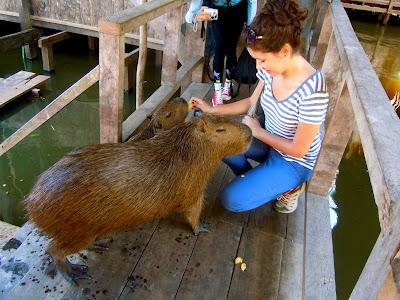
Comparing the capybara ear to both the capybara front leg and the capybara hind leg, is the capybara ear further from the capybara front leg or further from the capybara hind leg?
the capybara hind leg

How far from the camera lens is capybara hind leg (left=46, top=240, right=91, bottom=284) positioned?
1.84m

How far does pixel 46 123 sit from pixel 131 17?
4288mm

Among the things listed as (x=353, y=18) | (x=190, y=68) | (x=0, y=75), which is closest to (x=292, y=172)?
(x=190, y=68)

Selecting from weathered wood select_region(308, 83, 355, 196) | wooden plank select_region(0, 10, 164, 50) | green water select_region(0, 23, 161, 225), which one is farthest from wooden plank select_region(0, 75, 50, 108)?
weathered wood select_region(308, 83, 355, 196)

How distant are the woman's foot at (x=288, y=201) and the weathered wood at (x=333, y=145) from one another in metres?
0.12

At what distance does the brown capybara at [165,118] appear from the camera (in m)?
2.62

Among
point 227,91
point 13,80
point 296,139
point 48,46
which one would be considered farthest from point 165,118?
point 48,46

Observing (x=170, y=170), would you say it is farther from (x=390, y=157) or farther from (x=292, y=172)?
(x=390, y=157)

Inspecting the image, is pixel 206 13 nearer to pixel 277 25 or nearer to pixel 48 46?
pixel 277 25

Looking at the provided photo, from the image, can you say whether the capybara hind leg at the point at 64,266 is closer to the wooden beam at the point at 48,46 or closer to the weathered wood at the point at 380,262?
the weathered wood at the point at 380,262

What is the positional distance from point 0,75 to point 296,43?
7.06 metres

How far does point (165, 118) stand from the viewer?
8.82ft

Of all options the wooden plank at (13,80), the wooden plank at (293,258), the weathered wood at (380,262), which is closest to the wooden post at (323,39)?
the wooden plank at (293,258)

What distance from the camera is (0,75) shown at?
740cm
